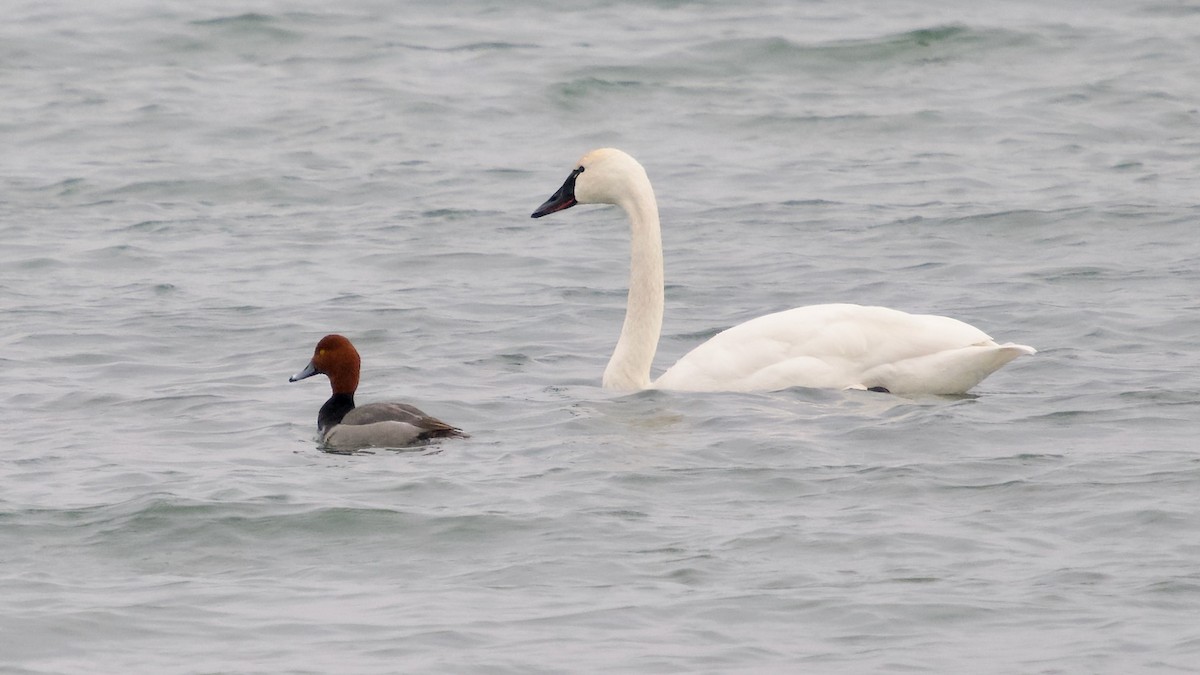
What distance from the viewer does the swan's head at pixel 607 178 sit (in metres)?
11.1

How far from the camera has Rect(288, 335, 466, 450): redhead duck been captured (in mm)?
9398

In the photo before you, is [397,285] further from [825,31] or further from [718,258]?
[825,31]

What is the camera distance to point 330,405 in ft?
32.6

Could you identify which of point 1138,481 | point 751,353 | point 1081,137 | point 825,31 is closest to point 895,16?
point 825,31

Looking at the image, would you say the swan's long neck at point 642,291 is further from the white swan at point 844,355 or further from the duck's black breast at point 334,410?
the duck's black breast at point 334,410

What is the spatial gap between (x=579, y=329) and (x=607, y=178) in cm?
157

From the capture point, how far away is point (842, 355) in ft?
33.1

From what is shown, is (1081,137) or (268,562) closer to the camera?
(268,562)

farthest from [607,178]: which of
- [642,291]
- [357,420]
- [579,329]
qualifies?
[357,420]

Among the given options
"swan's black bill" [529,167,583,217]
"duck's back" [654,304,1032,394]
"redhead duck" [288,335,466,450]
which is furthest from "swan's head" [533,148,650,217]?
"redhead duck" [288,335,466,450]

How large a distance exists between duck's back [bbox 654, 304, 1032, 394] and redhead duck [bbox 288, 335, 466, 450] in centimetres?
140

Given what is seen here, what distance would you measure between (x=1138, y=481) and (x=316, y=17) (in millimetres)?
16318

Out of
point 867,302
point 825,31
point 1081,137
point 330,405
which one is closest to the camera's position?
point 330,405

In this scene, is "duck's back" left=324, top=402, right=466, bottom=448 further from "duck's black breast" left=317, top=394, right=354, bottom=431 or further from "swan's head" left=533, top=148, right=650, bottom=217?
"swan's head" left=533, top=148, right=650, bottom=217
